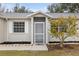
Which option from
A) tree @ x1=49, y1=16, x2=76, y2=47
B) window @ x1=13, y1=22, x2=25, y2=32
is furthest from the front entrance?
tree @ x1=49, y1=16, x2=76, y2=47

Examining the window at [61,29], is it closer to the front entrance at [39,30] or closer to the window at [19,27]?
the front entrance at [39,30]

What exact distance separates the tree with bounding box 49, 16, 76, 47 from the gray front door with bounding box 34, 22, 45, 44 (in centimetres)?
75

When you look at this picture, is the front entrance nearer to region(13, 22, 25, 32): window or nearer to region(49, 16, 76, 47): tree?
region(13, 22, 25, 32): window

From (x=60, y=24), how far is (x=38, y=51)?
4.39 feet

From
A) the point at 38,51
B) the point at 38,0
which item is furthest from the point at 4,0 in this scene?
the point at 38,51

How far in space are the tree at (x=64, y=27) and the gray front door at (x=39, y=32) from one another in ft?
2.45

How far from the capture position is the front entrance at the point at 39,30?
6992 millimetres

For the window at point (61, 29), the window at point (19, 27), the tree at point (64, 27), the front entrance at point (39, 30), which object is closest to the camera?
the tree at point (64, 27)

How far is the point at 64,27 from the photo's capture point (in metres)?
6.25

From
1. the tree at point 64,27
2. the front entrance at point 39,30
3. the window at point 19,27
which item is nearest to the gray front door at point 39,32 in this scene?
the front entrance at point 39,30

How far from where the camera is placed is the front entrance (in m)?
6.99

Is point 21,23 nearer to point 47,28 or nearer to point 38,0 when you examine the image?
point 47,28

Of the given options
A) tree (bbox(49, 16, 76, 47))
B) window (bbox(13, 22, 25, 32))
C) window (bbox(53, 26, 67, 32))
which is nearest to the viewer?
tree (bbox(49, 16, 76, 47))

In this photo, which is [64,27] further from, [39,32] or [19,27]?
[19,27]
